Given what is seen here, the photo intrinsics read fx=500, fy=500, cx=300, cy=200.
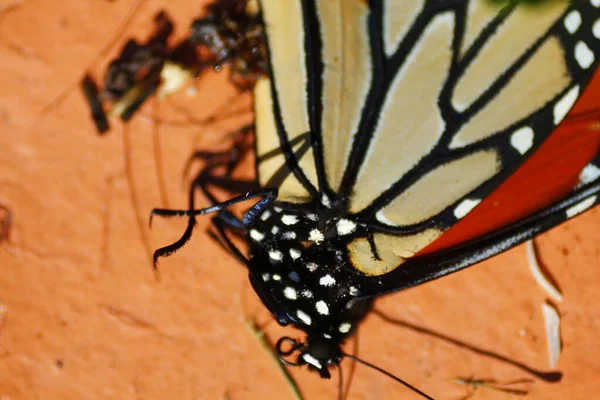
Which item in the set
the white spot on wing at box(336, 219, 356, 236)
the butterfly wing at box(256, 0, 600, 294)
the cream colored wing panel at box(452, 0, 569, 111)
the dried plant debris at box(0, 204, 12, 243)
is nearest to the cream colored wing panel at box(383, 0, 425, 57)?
the butterfly wing at box(256, 0, 600, 294)

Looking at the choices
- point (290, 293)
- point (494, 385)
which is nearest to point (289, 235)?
point (290, 293)

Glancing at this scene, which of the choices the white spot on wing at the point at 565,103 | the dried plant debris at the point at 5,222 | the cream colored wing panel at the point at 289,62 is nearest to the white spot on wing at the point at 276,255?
the cream colored wing panel at the point at 289,62

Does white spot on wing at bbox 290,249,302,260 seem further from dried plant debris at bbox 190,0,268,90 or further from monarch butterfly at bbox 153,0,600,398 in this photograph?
dried plant debris at bbox 190,0,268,90

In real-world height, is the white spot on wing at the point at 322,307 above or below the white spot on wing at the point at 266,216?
below

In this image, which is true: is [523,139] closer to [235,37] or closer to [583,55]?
[583,55]

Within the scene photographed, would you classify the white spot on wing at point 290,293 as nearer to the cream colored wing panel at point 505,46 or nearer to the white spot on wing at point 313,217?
the white spot on wing at point 313,217

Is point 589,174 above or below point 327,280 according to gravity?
above
